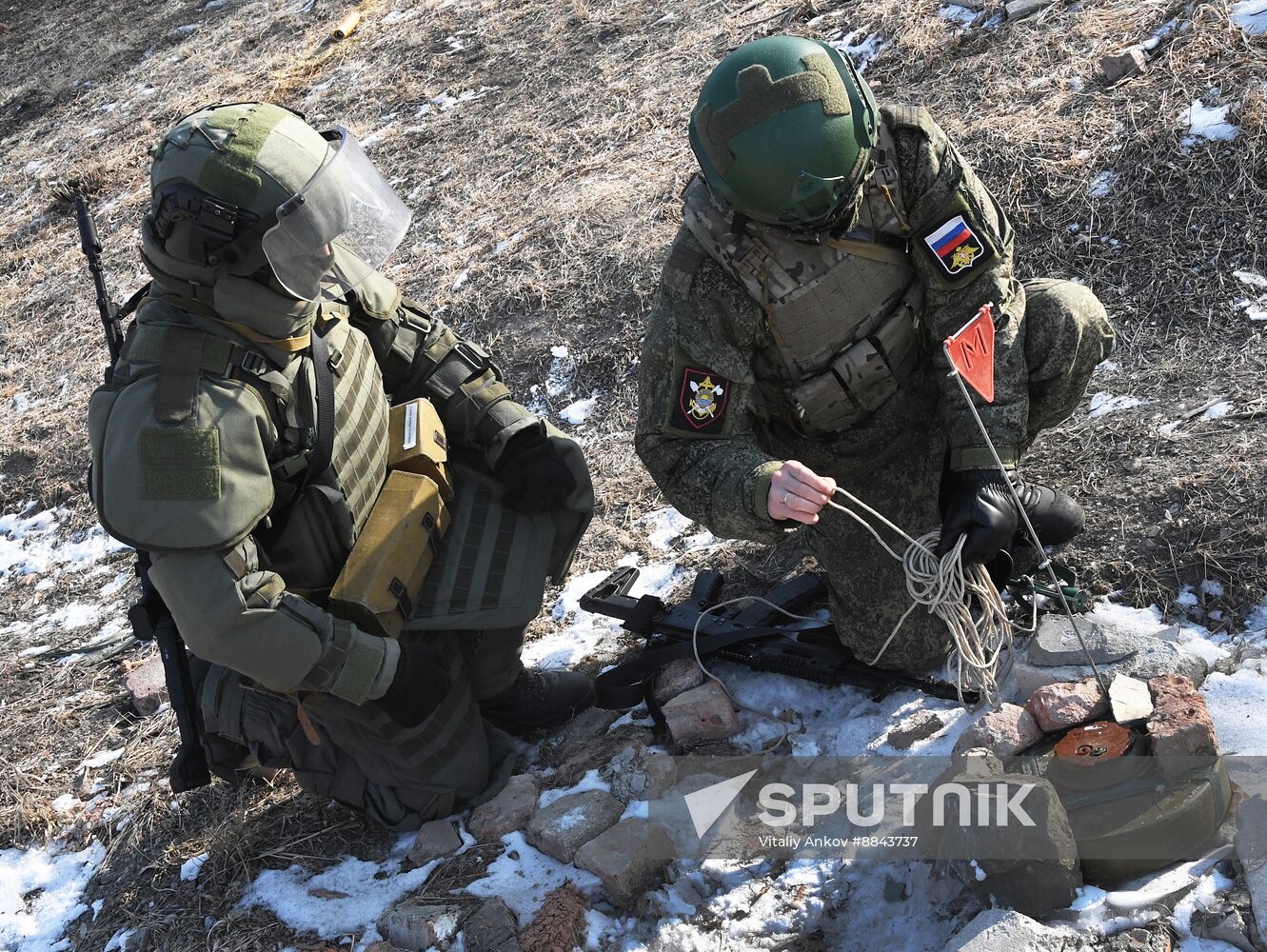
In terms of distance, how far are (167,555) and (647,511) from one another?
7.11ft

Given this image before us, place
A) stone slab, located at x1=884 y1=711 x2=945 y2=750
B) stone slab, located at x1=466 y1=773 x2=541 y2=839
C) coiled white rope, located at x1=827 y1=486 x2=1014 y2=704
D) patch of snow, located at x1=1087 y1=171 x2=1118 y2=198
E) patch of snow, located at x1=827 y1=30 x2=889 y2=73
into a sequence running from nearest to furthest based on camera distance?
1. coiled white rope, located at x1=827 y1=486 x2=1014 y2=704
2. stone slab, located at x1=884 y1=711 x2=945 y2=750
3. stone slab, located at x1=466 y1=773 x2=541 y2=839
4. patch of snow, located at x1=1087 y1=171 x2=1118 y2=198
5. patch of snow, located at x1=827 y1=30 x2=889 y2=73

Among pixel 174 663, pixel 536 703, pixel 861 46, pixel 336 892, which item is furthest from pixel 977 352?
pixel 861 46

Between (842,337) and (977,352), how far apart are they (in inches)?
19.4

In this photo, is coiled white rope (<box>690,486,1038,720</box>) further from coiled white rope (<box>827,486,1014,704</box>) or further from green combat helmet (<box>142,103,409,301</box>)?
green combat helmet (<box>142,103,409,301</box>)

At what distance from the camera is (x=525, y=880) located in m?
2.92

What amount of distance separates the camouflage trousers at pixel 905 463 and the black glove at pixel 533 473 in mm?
715

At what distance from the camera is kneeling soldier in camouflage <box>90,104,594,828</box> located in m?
2.74

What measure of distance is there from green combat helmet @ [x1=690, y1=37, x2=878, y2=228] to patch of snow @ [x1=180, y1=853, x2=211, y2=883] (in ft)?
8.08

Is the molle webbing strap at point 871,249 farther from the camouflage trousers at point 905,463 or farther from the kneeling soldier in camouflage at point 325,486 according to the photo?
the kneeling soldier in camouflage at point 325,486

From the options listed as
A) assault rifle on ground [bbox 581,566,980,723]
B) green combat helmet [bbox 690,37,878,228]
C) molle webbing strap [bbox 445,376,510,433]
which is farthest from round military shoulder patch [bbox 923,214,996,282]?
molle webbing strap [bbox 445,376,510,433]

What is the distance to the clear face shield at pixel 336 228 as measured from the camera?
2.82 m

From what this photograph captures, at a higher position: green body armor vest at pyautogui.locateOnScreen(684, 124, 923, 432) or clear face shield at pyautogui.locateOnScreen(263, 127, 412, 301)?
clear face shield at pyautogui.locateOnScreen(263, 127, 412, 301)

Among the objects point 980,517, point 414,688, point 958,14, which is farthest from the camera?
point 958,14

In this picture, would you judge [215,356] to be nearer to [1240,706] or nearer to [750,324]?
[750,324]
